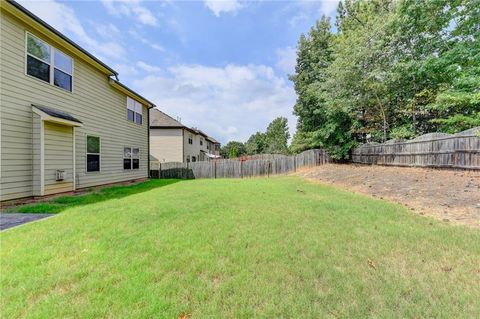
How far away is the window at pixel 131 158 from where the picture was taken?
43.8 feet

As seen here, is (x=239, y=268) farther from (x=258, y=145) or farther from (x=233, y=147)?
(x=233, y=147)

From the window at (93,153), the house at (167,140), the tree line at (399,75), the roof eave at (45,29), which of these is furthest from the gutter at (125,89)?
the tree line at (399,75)

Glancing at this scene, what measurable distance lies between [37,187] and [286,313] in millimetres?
8256

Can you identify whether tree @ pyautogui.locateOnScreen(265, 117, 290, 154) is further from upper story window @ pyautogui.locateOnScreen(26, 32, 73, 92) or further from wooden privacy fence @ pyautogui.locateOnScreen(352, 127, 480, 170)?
upper story window @ pyautogui.locateOnScreen(26, 32, 73, 92)

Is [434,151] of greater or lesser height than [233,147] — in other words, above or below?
below

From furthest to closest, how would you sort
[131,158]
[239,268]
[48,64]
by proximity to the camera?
[131,158] < [48,64] < [239,268]

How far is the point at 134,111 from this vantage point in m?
14.3

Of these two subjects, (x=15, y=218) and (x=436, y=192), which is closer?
(x=15, y=218)

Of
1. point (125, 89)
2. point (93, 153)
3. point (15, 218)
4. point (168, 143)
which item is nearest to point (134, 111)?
point (125, 89)

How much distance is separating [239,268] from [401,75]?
16.2m

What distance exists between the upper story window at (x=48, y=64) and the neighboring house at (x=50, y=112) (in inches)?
1.1

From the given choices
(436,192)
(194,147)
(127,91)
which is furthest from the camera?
(194,147)

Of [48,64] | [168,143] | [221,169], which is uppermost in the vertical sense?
[48,64]

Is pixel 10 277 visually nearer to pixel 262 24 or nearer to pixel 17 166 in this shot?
pixel 17 166
